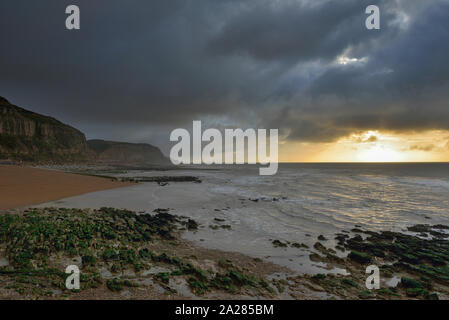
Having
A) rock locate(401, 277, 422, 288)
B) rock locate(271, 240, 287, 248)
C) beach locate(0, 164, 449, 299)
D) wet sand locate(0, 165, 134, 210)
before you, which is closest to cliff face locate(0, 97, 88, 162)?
wet sand locate(0, 165, 134, 210)

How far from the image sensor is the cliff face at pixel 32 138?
71312mm

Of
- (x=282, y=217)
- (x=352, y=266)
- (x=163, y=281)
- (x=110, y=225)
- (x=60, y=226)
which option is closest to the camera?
(x=163, y=281)

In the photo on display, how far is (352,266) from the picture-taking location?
24.0 feet

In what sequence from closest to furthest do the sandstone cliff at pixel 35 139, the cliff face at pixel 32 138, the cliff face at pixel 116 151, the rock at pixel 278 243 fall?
the rock at pixel 278 243 → the cliff face at pixel 32 138 → the sandstone cliff at pixel 35 139 → the cliff face at pixel 116 151

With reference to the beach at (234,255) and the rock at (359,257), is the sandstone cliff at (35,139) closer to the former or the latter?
the beach at (234,255)

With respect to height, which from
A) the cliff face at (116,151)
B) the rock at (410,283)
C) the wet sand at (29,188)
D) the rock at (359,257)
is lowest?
the rock at (359,257)

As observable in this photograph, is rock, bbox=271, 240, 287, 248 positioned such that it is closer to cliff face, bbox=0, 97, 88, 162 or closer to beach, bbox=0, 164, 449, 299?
beach, bbox=0, 164, 449, 299

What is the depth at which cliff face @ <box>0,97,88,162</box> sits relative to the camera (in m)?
71.3

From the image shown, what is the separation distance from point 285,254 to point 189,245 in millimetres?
4363

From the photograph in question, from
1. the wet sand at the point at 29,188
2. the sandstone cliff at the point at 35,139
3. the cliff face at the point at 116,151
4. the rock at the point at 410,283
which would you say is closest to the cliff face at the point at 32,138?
the sandstone cliff at the point at 35,139

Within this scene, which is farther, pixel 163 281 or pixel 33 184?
pixel 33 184

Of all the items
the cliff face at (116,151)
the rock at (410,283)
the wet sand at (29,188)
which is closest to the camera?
the rock at (410,283)
